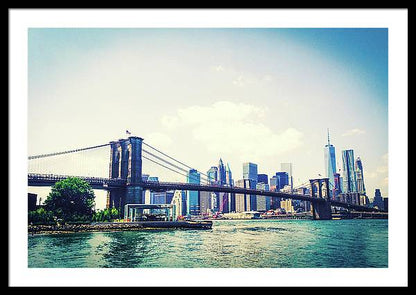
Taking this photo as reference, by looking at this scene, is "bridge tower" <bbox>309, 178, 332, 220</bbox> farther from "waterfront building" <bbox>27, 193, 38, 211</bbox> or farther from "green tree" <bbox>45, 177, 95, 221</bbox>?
"waterfront building" <bbox>27, 193, 38, 211</bbox>

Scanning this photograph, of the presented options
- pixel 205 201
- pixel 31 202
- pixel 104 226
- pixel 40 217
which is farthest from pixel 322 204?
pixel 205 201

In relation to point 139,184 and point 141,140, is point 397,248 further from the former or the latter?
point 141,140

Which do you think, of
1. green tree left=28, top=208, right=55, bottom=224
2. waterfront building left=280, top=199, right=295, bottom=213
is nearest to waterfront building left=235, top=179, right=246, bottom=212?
waterfront building left=280, top=199, right=295, bottom=213

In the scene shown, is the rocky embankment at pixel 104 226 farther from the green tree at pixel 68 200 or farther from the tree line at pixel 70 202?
the green tree at pixel 68 200

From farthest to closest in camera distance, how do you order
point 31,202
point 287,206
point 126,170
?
point 287,206, point 126,170, point 31,202

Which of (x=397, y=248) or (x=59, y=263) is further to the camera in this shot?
(x=59, y=263)

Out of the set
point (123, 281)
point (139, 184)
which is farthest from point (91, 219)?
point (123, 281)

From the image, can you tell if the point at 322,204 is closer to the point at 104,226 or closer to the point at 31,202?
the point at 104,226
